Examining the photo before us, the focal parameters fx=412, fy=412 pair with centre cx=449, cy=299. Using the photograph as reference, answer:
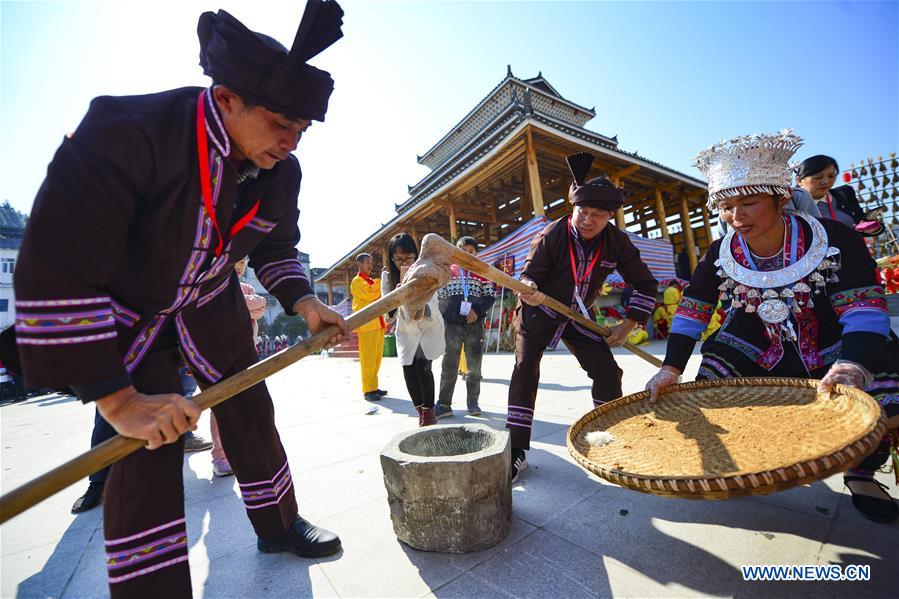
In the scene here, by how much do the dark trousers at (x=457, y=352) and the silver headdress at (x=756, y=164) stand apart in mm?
2766

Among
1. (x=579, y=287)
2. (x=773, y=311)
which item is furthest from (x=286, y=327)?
(x=773, y=311)

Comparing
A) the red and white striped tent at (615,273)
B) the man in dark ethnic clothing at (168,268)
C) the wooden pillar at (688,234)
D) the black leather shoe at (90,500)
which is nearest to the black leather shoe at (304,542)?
the man in dark ethnic clothing at (168,268)

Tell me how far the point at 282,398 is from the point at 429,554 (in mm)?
5396

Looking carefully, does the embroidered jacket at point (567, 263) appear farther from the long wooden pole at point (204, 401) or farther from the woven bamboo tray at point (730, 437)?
the long wooden pole at point (204, 401)

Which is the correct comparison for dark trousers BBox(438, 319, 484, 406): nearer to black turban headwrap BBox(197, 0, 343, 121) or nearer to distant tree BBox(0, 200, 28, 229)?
black turban headwrap BBox(197, 0, 343, 121)

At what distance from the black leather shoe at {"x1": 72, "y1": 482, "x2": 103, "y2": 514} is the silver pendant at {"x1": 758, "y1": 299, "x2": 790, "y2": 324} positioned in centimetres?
399

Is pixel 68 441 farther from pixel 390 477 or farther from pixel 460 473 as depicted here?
pixel 460 473

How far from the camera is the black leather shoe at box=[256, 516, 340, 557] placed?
1.81 metres

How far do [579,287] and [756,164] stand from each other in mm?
1257

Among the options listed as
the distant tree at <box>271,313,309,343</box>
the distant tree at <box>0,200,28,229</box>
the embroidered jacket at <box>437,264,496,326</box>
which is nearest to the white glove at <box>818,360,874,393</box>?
the embroidered jacket at <box>437,264,496,326</box>

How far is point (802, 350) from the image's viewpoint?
79.2 inches

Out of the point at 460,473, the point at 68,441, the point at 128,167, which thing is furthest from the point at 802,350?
the point at 68,441

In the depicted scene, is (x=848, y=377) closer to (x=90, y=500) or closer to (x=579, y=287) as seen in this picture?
(x=579, y=287)

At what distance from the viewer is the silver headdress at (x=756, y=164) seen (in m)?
1.89
